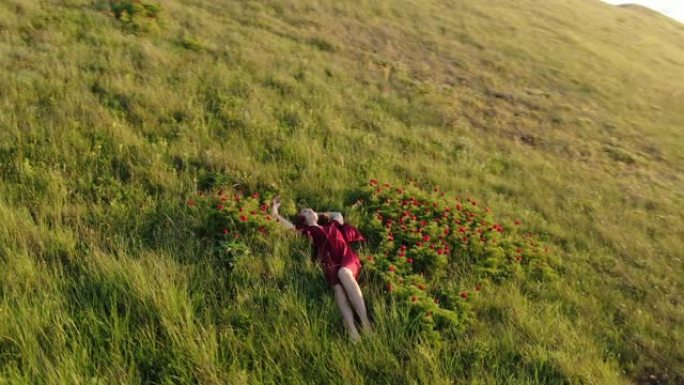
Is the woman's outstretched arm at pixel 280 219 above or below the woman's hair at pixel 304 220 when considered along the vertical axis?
above

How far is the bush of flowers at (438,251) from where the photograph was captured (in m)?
5.00

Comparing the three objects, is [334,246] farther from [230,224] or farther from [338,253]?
[230,224]

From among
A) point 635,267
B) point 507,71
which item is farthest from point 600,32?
point 635,267

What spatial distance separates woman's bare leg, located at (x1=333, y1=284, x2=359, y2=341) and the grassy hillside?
12 cm

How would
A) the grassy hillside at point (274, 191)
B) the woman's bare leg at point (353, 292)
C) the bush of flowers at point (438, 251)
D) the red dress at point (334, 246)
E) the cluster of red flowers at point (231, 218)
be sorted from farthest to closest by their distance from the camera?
the cluster of red flowers at point (231, 218) → the red dress at point (334, 246) → the bush of flowers at point (438, 251) → the woman's bare leg at point (353, 292) → the grassy hillside at point (274, 191)

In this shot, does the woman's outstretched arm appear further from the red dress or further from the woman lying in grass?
the red dress

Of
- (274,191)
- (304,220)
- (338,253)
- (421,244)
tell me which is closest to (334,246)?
(338,253)

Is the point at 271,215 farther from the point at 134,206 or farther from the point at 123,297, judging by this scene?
the point at 123,297

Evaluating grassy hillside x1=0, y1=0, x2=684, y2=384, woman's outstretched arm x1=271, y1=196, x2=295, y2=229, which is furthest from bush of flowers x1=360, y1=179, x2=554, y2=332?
woman's outstretched arm x1=271, y1=196, x2=295, y2=229

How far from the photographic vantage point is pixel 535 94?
59.0ft

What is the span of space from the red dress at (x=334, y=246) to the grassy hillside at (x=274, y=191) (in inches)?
7.0

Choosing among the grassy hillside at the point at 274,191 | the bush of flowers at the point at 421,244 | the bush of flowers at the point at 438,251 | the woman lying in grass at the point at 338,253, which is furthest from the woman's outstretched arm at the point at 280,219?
the bush of flowers at the point at 438,251

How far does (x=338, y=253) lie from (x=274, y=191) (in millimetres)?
1838

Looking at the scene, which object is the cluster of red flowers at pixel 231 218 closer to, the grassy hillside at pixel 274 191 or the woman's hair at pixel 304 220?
the grassy hillside at pixel 274 191
